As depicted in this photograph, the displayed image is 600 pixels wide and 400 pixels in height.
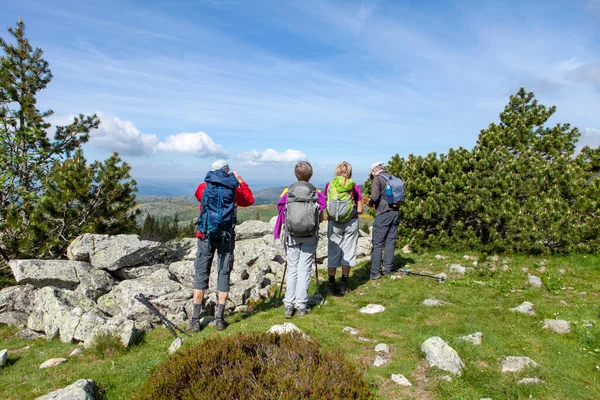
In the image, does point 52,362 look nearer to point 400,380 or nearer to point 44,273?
point 44,273

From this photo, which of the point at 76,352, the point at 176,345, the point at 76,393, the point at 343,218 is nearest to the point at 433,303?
the point at 343,218

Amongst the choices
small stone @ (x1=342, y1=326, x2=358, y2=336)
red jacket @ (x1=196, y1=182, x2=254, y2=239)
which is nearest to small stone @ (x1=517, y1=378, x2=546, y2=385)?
small stone @ (x1=342, y1=326, x2=358, y2=336)

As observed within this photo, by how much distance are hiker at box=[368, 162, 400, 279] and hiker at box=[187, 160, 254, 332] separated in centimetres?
455

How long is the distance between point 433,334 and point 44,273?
1140 centimetres

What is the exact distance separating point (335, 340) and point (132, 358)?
387 cm

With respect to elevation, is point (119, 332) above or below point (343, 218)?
below

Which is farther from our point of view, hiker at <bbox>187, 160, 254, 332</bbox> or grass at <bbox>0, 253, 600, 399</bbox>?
hiker at <bbox>187, 160, 254, 332</bbox>

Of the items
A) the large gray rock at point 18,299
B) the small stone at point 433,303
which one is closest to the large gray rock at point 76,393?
the small stone at point 433,303

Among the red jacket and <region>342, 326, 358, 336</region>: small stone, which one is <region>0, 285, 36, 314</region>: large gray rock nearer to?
the red jacket

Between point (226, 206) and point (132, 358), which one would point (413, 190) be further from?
point (132, 358)

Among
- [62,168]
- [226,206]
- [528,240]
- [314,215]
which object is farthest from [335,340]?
[62,168]

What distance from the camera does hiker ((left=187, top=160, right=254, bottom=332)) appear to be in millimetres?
7582

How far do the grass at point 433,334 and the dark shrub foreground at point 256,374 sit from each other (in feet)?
2.87

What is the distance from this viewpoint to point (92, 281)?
1143cm
